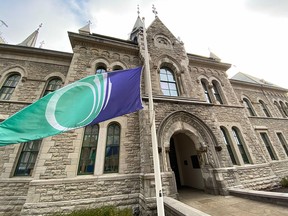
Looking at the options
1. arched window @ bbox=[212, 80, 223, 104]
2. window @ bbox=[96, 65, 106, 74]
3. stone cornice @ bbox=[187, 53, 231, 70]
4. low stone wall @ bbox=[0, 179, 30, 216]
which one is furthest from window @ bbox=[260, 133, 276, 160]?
low stone wall @ bbox=[0, 179, 30, 216]

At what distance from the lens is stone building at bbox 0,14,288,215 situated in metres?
5.27

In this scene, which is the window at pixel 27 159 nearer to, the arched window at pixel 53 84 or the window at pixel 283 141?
the arched window at pixel 53 84

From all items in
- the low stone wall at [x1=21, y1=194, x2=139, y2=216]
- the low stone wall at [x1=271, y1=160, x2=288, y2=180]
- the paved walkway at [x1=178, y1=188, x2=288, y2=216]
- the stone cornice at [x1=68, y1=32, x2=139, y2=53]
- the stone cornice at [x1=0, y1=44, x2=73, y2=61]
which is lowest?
the paved walkway at [x1=178, y1=188, x2=288, y2=216]

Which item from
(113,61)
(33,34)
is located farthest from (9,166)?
(33,34)

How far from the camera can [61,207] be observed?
481 centimetres

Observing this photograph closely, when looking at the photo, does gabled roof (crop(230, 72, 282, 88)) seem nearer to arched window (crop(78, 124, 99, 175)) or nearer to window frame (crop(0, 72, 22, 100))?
arched window (crop(78, 124, 99, 175))

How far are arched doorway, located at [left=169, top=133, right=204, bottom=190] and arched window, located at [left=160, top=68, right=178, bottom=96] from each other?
3.00 meters

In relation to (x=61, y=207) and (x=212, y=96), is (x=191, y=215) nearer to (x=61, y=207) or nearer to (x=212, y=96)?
(x=61, y=207)

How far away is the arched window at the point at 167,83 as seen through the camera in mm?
8415

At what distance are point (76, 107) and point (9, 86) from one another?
27.3ft

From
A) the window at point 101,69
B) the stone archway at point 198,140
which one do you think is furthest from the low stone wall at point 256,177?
the window at point 101,69

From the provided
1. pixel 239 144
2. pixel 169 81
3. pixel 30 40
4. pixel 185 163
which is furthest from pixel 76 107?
pixel 30 40

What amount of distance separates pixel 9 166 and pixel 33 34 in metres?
14.5

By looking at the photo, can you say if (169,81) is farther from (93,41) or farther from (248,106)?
(248,106)
